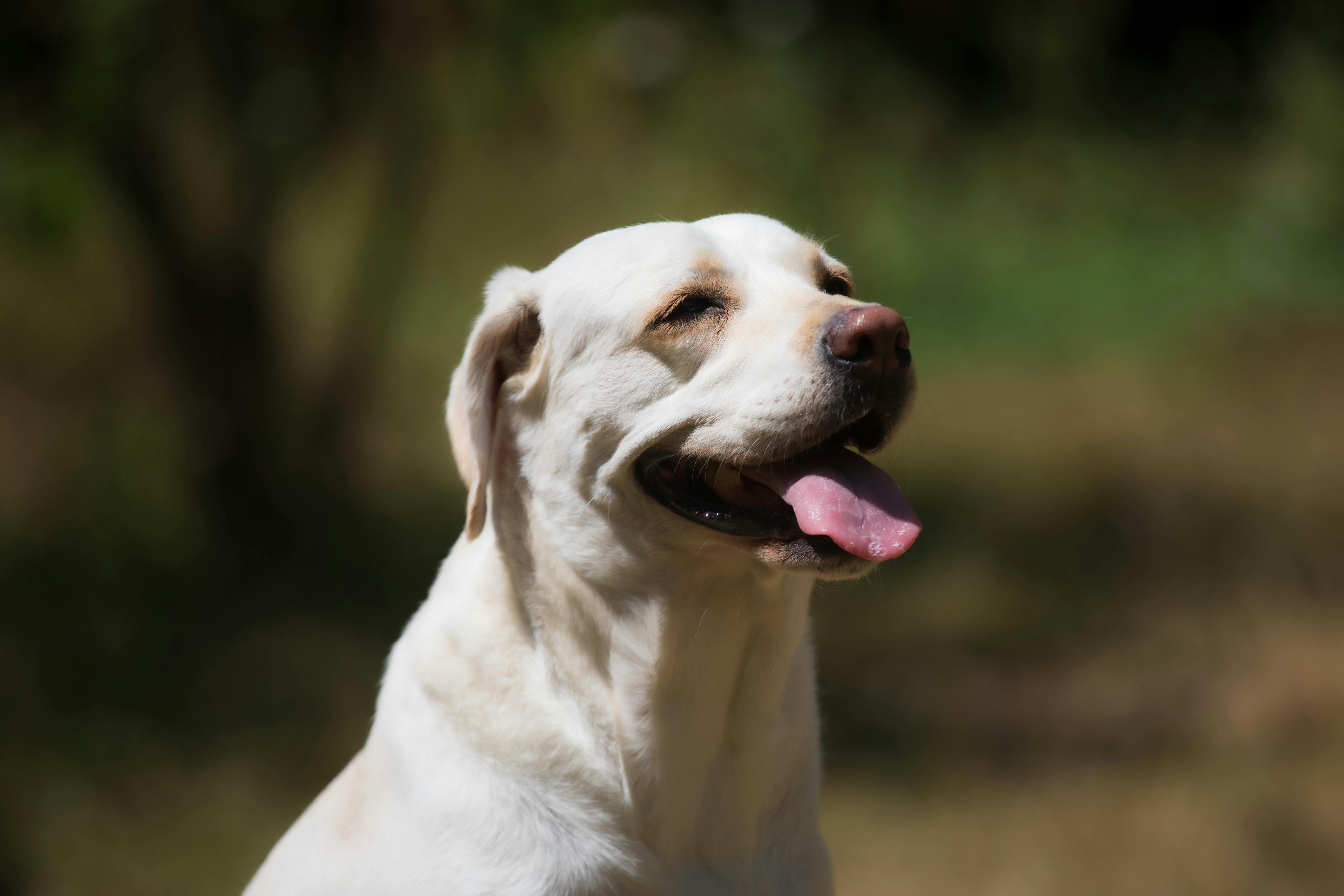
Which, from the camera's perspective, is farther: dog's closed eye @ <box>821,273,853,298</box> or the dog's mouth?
dog's closed eye @ <box>821,273,853,298</box>

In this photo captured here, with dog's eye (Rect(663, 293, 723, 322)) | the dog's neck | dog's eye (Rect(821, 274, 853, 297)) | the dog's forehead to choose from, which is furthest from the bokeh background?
dog's eye (Rect(663, 293, 723, 322))

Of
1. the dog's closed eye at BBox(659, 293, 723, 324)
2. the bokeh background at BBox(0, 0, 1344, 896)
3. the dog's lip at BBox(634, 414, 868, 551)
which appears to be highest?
the dog's closed eye at BBox(659, 293, 723, 324)

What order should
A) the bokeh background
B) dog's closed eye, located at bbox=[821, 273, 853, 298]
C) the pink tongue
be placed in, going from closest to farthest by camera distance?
1. the pink tongue
2. dog's closed eye, located at bbox=[821, 273, 853, 298]
3. the bokeh background

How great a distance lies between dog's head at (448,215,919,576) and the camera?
2484mm

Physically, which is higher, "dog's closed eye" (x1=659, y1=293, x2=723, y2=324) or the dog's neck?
"dog's closed eye" (x1=659, y1=293, x2=723, y2=324)

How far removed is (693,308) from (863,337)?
44cm

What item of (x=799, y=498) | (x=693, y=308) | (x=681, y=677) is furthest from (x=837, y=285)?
(x=681, y=677)

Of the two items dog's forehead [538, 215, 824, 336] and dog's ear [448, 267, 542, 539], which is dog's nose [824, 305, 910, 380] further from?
dog's ear [448, 267, 542, 539]

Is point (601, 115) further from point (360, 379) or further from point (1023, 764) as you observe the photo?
point (1023, 764)

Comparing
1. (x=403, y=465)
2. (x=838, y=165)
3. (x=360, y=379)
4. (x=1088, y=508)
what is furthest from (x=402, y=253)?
(x=1088, y=508)

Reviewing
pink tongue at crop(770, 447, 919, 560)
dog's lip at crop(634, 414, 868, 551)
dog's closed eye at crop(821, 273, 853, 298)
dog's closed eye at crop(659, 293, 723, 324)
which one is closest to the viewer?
pink tongue at crop(770, 447, 919, 560)

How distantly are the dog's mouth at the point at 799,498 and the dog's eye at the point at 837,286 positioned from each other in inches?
21.0

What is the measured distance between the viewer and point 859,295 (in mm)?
11320

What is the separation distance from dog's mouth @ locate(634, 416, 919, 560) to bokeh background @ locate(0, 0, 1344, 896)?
7.26 ft
